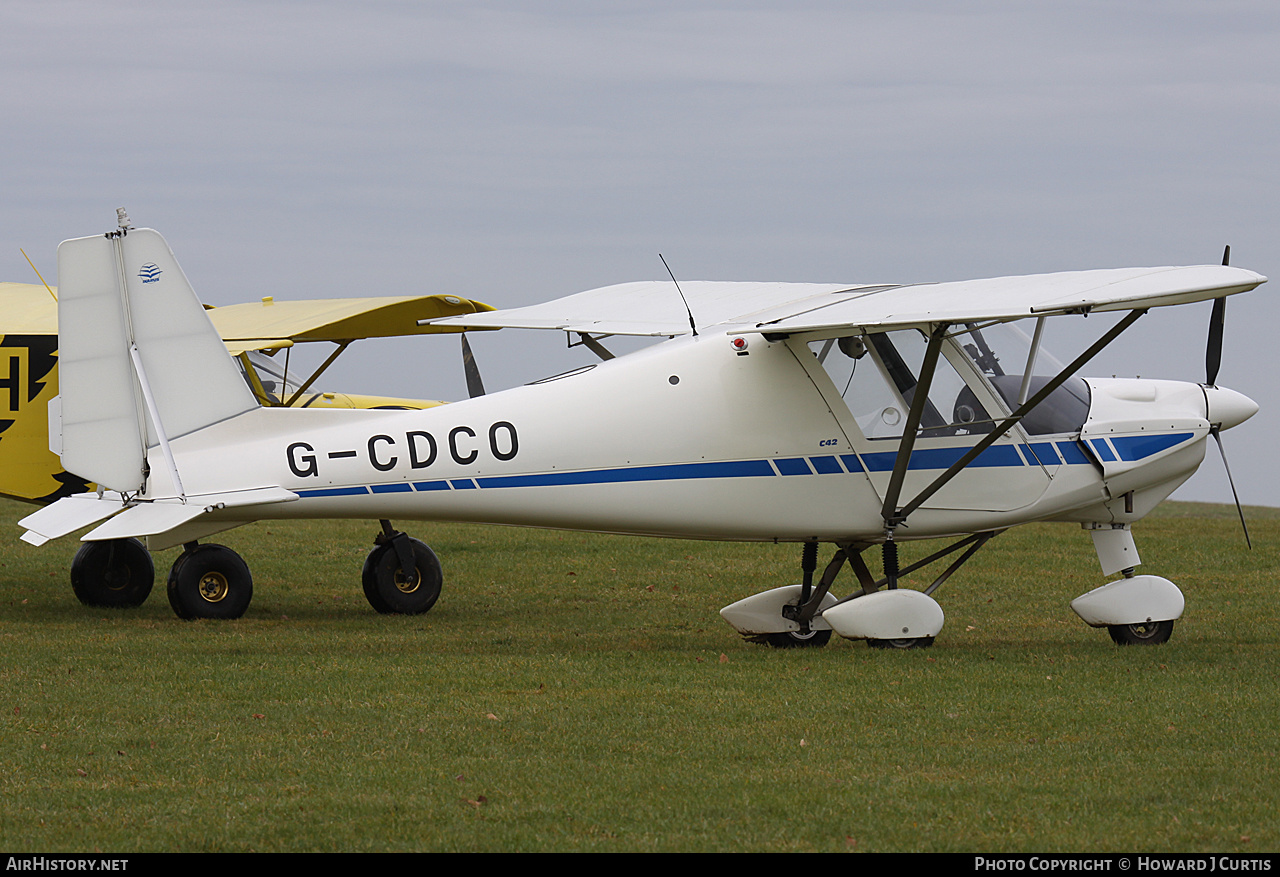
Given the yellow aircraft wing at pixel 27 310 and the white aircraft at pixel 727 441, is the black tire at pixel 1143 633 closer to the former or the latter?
the white aircraft at pixel 727 441

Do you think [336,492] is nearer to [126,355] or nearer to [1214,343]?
[126,355]

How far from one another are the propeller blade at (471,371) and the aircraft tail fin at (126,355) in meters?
2.83

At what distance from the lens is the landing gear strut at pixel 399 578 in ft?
44.6

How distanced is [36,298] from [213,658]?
7050 mm

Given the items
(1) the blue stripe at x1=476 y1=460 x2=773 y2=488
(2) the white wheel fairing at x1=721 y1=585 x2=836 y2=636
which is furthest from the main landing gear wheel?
(2) the white wheel fairing at x1=721 y1=585 x2=836 y2=636

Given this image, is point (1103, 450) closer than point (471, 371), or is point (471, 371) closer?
point (1103, 450)

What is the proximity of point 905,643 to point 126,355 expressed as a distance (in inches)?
244

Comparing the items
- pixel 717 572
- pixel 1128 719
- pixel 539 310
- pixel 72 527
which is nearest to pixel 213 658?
pixel 72 527

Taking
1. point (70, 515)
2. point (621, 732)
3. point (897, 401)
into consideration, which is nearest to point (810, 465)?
point (897, 401)

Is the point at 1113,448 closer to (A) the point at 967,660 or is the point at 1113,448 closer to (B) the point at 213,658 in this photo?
(A) the point at 967,660

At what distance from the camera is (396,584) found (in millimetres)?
13641

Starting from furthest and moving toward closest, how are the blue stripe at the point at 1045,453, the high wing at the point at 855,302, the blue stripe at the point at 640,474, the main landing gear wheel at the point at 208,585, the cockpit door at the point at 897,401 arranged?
the main landing gear wheel at the point at 208,585 < the blue stripe at the point at 1045,453 < the cockpit door at the point at 897,401 < the blue stripe at the point at 640,474 < the high wing at the point at 855,302

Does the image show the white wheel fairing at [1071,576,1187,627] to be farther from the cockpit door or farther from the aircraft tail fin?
the aircraft tail fin

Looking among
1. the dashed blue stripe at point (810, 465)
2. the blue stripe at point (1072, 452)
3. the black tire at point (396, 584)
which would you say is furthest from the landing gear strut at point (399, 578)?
the blue stripe at point (1072, 452)
